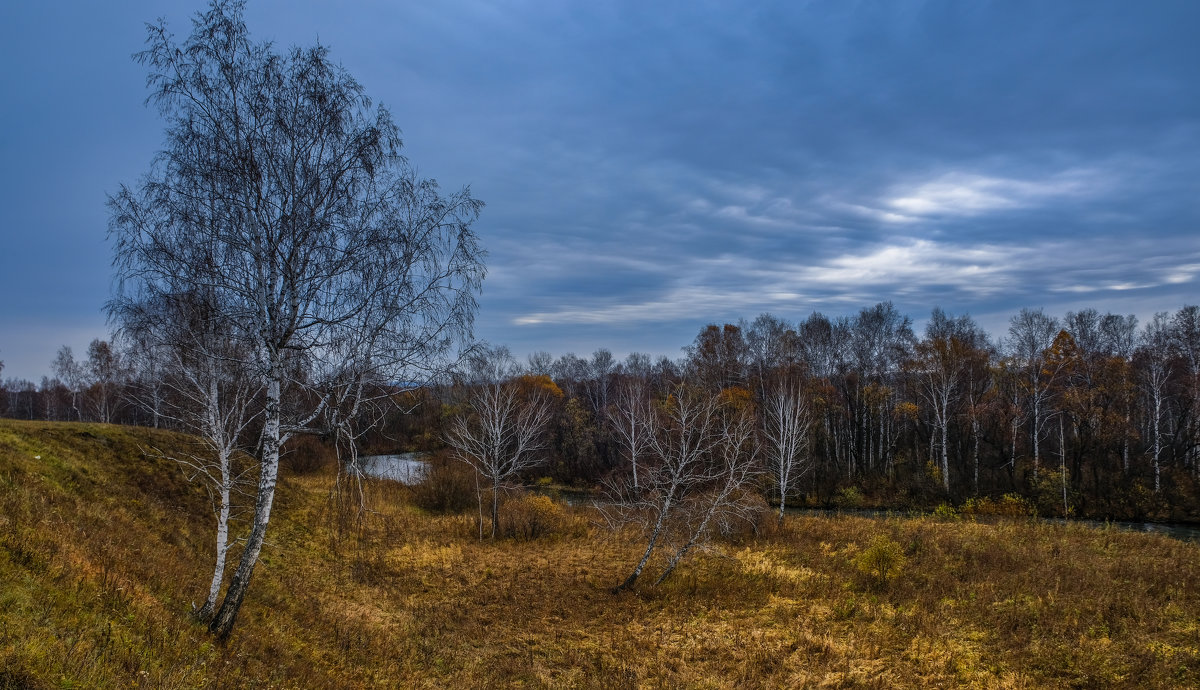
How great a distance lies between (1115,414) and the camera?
30391 millimetres

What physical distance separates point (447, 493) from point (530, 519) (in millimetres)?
7159

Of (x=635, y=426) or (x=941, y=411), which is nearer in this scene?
(x=635, y=426)

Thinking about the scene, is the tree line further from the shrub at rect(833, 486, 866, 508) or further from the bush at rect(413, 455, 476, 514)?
the bush at rect(413, 455, 476, 514)

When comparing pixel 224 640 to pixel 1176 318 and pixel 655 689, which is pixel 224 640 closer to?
pixel 655 689

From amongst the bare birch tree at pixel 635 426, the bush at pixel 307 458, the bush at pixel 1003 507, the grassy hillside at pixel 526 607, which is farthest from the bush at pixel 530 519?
the bush at pixel 1003 507

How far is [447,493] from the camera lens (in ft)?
84.7

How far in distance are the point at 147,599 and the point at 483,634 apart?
20.2ft

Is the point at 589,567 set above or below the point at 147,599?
below

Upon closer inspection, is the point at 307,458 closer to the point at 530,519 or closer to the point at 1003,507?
the point at 530,519

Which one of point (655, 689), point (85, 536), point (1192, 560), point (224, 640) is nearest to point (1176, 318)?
point (1192, 560)

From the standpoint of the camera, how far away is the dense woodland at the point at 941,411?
95.7 ft

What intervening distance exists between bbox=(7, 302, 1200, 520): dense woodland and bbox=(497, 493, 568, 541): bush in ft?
15.2

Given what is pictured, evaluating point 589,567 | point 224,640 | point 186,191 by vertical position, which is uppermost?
point 186,191

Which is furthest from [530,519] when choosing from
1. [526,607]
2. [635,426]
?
[635,426]
